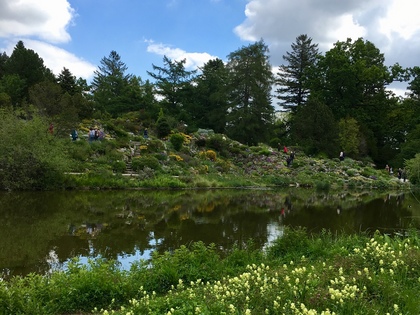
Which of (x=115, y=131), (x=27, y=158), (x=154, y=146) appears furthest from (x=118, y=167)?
(x=115, y=131)

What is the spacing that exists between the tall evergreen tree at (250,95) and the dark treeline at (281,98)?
5.0 inches

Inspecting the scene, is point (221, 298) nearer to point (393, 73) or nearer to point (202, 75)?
point (202, 75)

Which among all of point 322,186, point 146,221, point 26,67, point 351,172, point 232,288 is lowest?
point 146,221

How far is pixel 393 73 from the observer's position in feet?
176

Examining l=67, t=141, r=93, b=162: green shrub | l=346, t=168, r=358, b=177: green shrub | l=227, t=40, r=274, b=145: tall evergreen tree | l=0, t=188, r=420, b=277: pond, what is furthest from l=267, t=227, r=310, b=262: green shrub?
l=227, t=40, r=274, b=145: tall evergreen tree

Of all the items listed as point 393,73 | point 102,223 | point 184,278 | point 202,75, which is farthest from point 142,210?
point 393,73

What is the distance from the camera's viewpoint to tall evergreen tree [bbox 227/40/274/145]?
45.2 meters

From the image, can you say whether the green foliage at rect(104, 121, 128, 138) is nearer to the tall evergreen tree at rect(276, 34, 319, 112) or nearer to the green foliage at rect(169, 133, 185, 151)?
the green foliage at rect(169, 133, 185, 151)

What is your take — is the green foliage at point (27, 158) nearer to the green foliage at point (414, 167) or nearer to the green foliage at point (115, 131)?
the green foliage at point (115, 131)

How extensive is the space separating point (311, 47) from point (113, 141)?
43.1 metres

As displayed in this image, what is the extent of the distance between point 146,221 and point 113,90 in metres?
46.8

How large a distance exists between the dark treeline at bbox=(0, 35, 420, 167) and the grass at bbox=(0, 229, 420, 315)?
2954cm

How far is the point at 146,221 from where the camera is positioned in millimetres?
13016

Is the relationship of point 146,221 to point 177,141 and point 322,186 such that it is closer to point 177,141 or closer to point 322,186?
point 177,141
